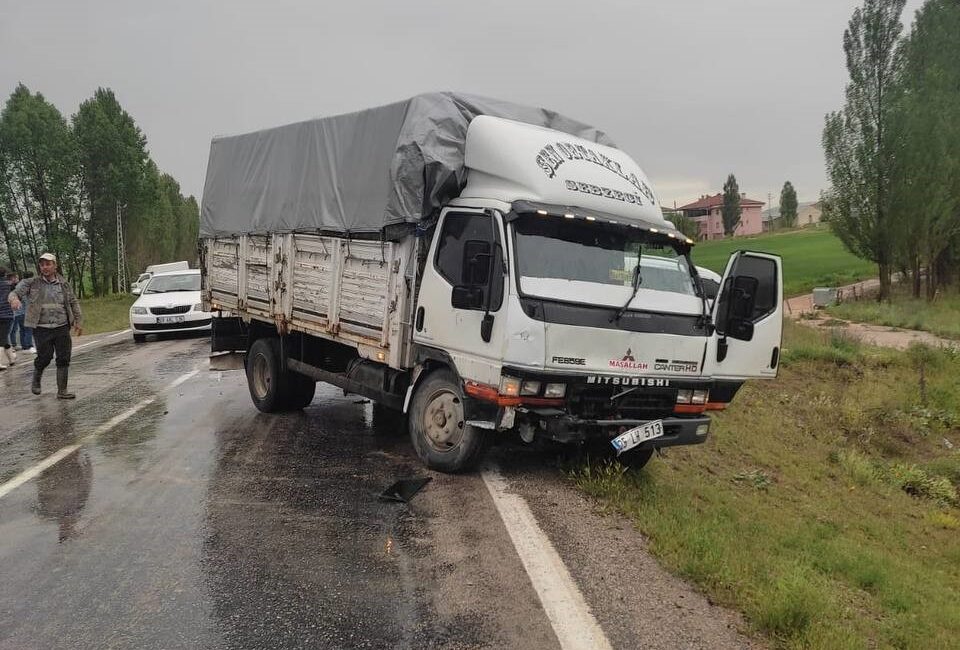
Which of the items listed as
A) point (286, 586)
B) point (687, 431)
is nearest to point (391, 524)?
point (286, 586)

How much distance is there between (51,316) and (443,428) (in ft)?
20.9

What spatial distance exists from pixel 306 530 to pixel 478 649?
187cm

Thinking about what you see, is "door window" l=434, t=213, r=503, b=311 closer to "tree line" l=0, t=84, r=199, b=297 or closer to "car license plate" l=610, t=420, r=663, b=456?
"car license plate" l=610, t=420, r=663, b=456

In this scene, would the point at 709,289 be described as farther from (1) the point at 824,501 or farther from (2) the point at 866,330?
(2) the point at 866,330

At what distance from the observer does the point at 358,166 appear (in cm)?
702

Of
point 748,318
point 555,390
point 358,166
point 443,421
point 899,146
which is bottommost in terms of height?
point 443,421

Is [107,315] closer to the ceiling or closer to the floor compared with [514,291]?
closer to the floor

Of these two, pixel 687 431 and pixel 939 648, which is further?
pixel 687 431

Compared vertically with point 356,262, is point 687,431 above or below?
below

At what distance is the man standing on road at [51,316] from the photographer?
9.50m

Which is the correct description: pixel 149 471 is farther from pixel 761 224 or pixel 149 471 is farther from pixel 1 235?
pixel 761 224

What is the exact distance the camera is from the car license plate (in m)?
5.43

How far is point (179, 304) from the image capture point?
1680 centimetres

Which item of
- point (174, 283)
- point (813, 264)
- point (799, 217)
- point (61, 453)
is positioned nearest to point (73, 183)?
point (174, 283)
